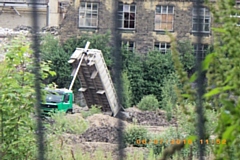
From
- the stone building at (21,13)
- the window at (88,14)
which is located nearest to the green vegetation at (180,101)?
the window at (88,14)

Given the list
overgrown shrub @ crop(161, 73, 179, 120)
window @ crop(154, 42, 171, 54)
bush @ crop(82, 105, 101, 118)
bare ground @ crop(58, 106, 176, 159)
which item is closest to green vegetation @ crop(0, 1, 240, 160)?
bare ground @ crop(58, 106, 176, 159)

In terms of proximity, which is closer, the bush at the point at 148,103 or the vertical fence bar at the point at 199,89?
the vertical fence bar at the point at 199,89

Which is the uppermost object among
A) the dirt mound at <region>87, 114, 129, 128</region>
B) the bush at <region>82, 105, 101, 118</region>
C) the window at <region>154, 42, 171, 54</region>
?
the window at <region>154, 42, 171, 54</region>

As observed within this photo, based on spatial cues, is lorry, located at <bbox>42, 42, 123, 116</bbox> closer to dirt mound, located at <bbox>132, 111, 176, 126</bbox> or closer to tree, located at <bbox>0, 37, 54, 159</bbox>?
dirt mound, located at <bbox>132, 111, 176, 126</bbox>

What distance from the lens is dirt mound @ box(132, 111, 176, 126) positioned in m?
11.2

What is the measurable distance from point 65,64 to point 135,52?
1.82 m

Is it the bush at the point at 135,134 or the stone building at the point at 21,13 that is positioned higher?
the stone building at the point at 21,13

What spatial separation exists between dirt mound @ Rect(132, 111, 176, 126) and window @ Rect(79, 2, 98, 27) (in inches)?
89.4

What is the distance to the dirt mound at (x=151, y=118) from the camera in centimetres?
1122

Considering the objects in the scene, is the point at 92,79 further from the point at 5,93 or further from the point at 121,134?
the point at 121,134

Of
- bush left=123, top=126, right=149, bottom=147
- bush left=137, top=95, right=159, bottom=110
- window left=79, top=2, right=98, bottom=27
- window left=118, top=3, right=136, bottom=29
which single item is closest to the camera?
window left=118, top=3, right=136, bottom=29

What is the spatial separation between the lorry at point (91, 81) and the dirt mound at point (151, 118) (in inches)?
30.8

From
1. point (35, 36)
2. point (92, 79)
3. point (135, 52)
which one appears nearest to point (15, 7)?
point (135, 52)

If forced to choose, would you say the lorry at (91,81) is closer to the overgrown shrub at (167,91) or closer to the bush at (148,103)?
the overgrown shrub at (167,91)
